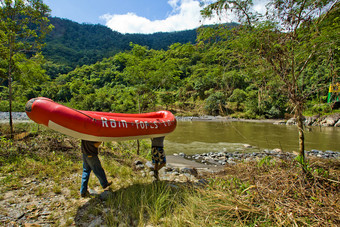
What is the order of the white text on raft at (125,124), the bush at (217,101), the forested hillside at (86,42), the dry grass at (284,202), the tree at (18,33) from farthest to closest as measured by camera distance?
the forested hillside at (86,42) < the tree at (18,33) < the white text on raft at (125,124) < the bush at (217,101) < the dry grass at (284,202)

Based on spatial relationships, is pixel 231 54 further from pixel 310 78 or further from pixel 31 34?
pixel 31 34

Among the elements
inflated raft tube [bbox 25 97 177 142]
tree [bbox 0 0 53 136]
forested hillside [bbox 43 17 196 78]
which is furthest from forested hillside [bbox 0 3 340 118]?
forested hillside [bbox 43 17 196 78]

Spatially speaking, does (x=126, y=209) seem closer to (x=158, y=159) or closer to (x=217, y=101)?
(x=158, y=159)

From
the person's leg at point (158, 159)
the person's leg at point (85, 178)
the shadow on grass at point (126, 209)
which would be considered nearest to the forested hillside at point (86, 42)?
the person's leg at point (85, 178)

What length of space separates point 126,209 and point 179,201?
2.59 feet

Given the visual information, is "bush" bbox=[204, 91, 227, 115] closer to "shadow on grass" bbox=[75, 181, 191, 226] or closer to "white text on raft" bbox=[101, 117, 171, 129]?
"white text on raft" bbox=[101, 117, 171, 129]

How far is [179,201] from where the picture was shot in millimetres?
2639

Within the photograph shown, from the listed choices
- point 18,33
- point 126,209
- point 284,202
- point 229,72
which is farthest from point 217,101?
point 18,33

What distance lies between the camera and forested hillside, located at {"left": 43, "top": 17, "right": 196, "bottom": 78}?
8850 cm

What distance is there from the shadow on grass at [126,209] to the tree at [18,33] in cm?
455

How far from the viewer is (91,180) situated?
135 inches

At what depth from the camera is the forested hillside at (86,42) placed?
88.5 m

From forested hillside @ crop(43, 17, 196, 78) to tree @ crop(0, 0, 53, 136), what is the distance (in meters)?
75.5

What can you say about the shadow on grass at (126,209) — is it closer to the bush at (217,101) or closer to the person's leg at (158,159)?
the person's leg at (158,159)
